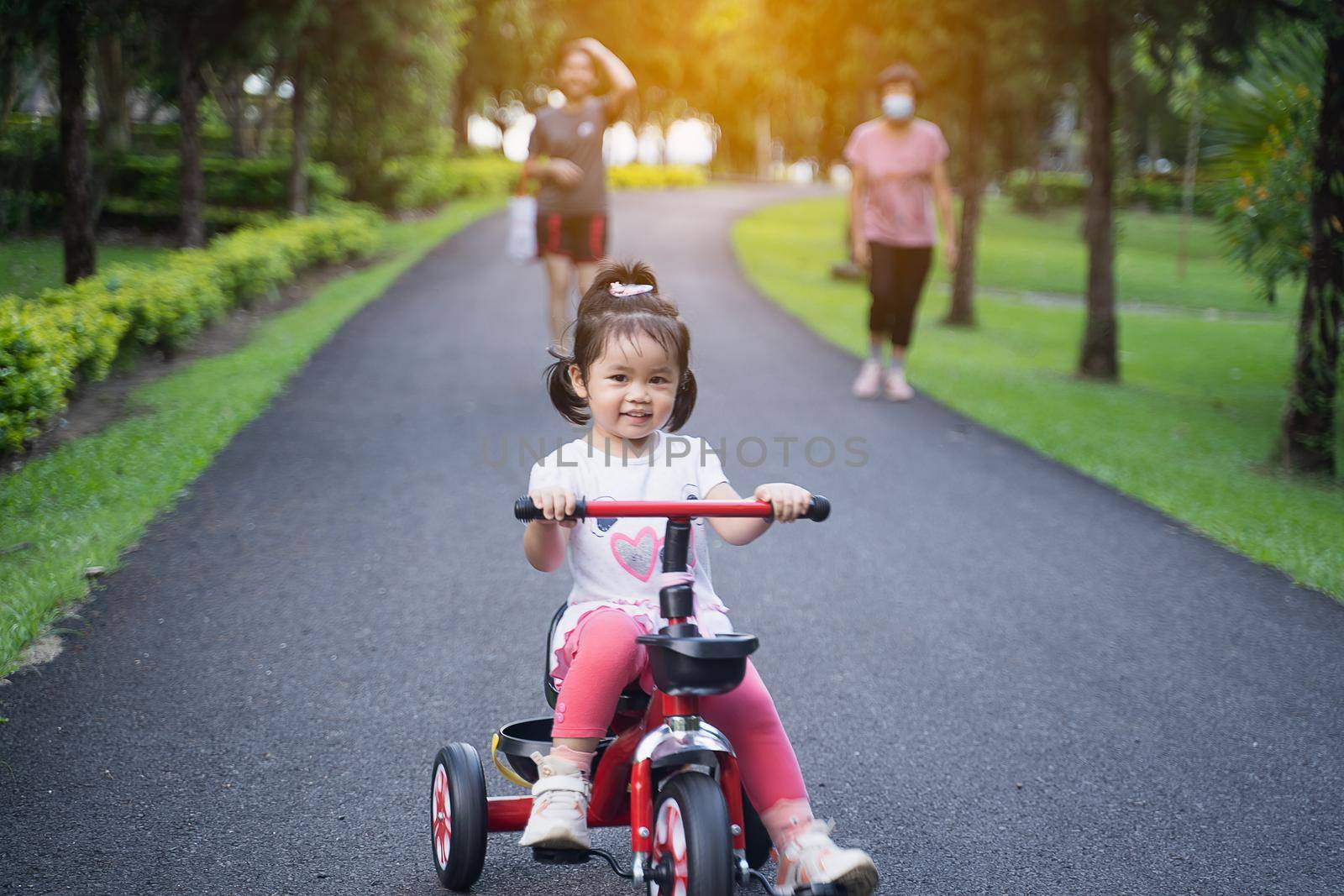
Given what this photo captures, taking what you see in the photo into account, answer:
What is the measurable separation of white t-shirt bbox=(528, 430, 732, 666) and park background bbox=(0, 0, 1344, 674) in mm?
2331

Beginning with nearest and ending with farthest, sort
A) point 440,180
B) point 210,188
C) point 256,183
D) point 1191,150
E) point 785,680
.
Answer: point 785,680, point 210,188, point 256,183, point 1191,150, point 440,180

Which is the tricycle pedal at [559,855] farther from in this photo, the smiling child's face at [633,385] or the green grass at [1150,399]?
the green grass at [1150,399]

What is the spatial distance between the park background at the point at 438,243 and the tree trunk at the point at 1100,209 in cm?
3

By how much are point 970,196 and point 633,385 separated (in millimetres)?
13278

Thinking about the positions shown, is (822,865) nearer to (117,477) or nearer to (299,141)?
(117,477)

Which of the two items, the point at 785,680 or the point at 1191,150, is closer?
the point at 785,680

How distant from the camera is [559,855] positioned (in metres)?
2.74

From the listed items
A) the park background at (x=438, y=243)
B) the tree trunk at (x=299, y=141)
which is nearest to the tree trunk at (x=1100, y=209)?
the park background at (x=438, y=243)

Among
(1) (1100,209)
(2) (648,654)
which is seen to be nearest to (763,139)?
(1) (1100,209)

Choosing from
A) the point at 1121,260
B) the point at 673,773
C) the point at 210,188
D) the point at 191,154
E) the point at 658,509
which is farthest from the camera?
the point at 1121,260

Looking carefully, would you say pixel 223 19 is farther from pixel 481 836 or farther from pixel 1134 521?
pixel 481 836

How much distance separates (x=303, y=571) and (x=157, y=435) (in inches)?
100

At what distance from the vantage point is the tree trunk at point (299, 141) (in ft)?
60.1

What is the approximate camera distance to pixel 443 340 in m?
11.5
